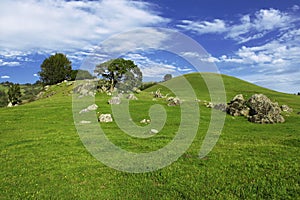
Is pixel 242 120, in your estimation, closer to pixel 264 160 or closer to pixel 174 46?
pixel 174 46

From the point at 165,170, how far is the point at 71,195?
617 cm

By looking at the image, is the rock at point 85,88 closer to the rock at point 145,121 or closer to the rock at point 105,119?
the rock at point 105,119

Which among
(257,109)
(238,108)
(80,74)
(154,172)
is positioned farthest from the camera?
(80,74)

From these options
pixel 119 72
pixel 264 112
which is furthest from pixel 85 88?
pixel 264 112

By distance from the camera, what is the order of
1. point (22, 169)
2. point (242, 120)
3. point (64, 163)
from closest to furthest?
point (22, 169)
point (64, 163)
point (242, 120)

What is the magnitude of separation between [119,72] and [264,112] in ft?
204

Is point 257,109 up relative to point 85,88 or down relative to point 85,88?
down

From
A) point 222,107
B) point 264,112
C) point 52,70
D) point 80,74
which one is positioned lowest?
point 264,112

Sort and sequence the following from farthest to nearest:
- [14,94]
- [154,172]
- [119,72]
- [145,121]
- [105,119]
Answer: [14,94] < [119,72] < [105,119] < [145,121] < [154,172]

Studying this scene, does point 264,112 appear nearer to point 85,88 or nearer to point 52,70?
point 85,88

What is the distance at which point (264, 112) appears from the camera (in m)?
38.4

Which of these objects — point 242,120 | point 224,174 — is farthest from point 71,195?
point 242,120

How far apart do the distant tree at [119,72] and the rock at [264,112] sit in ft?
192

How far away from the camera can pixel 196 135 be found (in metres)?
28.1
